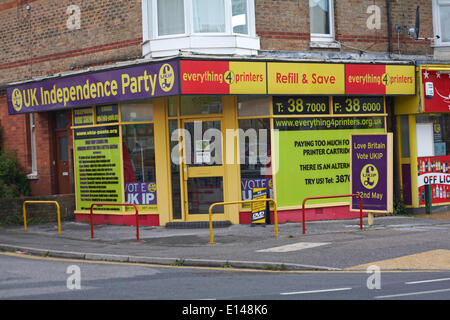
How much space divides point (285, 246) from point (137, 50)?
6.75 meters

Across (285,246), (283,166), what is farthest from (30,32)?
(285,246)

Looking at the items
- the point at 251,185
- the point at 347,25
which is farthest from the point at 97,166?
the point at 347,25

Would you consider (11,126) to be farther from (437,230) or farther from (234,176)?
(437,230)

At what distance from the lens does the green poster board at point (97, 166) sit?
16859mm

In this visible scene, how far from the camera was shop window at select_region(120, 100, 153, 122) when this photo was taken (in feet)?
53.6

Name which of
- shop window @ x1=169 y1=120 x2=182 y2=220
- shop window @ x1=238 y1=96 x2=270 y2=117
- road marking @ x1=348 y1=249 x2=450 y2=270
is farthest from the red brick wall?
road marking @ x1=348 y1=249 x2=450 y2=270

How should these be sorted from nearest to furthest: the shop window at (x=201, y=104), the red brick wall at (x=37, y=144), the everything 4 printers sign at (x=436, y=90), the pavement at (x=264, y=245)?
1. the pavement at (x=264, y=245)
2. the shop window at (x=201, y=104)
3. the everything 4 printers sign at (x=436, y=90)
4. the red brick wall at (x=37, y=144)

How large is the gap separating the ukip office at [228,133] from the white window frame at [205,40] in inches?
21.0

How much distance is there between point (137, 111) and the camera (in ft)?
54.1

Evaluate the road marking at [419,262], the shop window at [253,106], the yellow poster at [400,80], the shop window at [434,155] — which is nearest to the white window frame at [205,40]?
the shop window at [253,106]

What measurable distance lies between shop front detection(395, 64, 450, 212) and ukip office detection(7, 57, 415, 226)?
90 centimetres

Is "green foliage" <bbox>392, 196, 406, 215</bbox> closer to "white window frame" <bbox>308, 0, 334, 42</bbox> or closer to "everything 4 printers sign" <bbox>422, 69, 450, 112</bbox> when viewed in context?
"everything 4 printers sign" <bbox>422, 69, 450, 112</bbox>

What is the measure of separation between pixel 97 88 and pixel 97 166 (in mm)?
2208

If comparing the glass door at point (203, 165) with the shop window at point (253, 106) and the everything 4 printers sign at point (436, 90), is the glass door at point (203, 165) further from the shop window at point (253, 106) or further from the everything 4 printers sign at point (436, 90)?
the everything 4 printers sign at point (436, 90)
